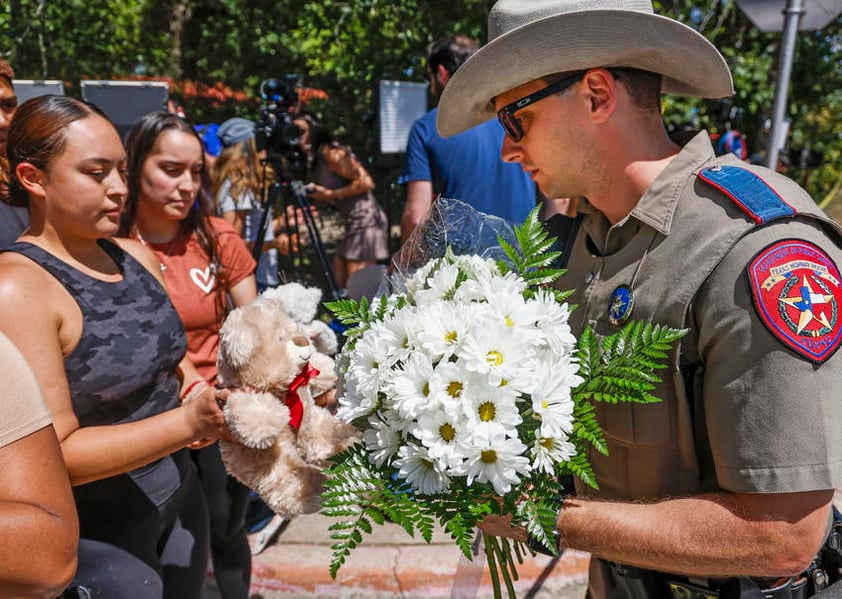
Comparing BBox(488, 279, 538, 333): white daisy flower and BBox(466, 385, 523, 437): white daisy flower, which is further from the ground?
BBox(488, 279, 538, 333): white daisy flower

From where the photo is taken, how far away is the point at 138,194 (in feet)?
8.95

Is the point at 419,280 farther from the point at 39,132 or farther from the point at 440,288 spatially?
the point at 39,132

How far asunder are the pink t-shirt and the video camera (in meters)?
1.77

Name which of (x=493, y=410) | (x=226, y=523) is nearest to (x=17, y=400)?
(x=493, y=410)

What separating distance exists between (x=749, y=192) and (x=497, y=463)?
26.7 inches

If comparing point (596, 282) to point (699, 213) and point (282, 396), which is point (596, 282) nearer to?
point (699, 213)

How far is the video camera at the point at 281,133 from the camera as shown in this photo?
4.39 meters

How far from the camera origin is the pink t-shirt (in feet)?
8.56

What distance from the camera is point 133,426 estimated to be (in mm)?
1821

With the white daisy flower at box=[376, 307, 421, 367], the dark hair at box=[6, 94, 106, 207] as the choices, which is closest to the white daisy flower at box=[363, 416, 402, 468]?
the white daisy flower at box=[376, 307, 421, 367]

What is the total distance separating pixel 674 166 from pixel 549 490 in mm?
705

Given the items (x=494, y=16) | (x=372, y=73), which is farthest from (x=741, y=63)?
(x=494, y=16)

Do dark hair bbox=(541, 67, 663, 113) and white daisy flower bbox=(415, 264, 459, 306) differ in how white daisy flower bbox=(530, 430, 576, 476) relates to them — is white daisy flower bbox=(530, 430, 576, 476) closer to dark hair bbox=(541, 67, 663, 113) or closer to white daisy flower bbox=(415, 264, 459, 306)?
white daisy flower bbox=(415, 264, 459, 306)

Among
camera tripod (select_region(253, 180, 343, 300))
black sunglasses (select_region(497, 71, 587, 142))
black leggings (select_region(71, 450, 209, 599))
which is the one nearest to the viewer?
black sunglasses (select_region(497, 71, 587, 142))
